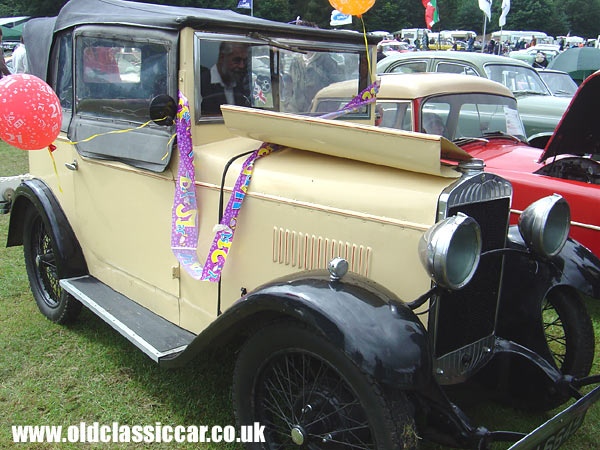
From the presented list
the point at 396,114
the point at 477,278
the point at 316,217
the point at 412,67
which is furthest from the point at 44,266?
the point at 412,67

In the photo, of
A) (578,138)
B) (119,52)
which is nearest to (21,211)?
(119,52)

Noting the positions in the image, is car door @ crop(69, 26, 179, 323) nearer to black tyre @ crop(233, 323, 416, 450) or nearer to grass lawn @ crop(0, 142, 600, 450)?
grass lawn @ crop(0, 142, 600, 450)

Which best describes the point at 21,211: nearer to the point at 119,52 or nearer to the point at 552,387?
the point at 119,52

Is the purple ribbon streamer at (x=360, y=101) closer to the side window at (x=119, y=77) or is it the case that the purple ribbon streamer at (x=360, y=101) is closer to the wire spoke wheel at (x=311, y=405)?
the side window at (x=119, y=77)

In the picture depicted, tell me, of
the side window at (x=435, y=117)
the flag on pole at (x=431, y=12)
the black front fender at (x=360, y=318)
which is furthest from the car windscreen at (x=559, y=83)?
the black front fender at (x=360, y=318)

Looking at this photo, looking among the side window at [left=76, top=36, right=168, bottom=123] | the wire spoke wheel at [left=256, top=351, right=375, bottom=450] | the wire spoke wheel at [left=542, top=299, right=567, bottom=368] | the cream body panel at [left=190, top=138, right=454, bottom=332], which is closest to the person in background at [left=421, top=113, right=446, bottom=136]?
the wire spoke wheel at [left=542, top=299, right=567, bottom=368]

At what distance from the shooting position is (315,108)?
3047 millimetres

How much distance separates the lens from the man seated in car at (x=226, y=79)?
8.55 feet

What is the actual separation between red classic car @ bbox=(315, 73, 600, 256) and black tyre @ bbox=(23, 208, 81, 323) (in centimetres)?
Result: 214

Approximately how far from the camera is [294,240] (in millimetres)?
2346

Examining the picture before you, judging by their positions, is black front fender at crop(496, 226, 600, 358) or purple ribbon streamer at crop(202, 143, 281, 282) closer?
purple ribbon streamer at crop(202, 143, 281, 282)

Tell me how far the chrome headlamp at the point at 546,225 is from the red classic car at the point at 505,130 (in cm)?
112

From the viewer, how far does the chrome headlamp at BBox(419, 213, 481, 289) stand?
5.83ft
